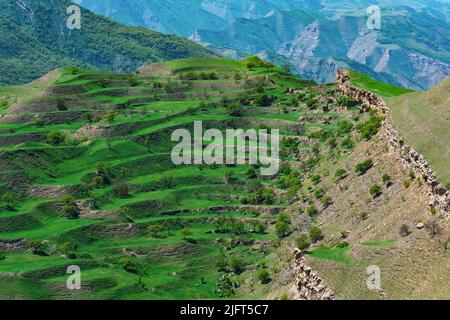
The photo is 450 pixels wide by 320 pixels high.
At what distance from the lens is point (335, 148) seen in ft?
253

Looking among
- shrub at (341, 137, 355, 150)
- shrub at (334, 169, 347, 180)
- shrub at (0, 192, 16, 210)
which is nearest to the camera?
shrub at (334, 169, 347, 180)

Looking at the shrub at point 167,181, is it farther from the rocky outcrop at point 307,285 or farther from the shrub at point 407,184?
the rocky outcrop at point 307,285

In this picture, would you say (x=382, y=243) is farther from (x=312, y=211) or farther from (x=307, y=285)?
(x=312, y=211)

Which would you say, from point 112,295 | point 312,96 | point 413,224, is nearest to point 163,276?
point 112,295

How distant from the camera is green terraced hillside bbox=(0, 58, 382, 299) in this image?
6025 centimetres

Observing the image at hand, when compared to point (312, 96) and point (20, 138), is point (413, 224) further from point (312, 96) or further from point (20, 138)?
point (20, 138)

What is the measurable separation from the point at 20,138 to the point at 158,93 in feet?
79.6

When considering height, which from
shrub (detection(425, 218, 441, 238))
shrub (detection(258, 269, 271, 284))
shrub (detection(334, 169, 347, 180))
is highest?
shrub (detection(334, 169, 347, 180))

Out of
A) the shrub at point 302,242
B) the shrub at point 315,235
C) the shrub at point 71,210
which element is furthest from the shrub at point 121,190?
the shrub at point 315,235

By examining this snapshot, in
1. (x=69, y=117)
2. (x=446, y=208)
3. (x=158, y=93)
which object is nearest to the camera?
(x=446, y=208)

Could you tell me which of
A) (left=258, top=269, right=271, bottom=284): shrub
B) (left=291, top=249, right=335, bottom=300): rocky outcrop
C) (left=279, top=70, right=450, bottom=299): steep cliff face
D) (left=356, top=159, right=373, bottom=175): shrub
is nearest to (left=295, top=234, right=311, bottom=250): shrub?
(left=279, top=70, right=450, bottom=299): steep cliff face

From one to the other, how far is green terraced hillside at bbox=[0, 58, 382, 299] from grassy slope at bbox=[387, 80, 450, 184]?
307 inches

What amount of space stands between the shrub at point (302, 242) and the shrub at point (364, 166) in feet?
30.5

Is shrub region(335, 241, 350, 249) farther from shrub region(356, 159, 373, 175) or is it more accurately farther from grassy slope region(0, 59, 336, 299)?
shrub region(356, 159, 373, 175)
